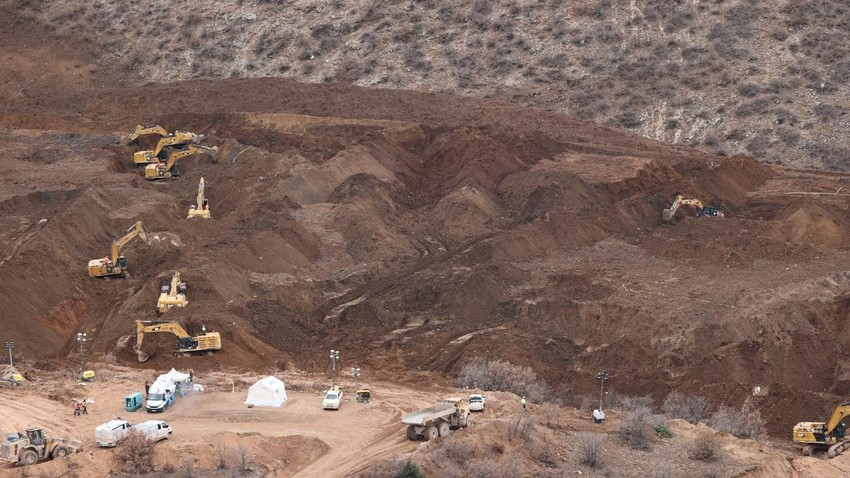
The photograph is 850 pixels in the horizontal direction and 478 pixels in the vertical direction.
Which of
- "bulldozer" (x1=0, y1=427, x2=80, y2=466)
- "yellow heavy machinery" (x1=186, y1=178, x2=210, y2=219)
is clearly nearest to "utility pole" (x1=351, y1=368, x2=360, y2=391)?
"bulldozer" (x1=0, y1=427, x2=80, y2=466)

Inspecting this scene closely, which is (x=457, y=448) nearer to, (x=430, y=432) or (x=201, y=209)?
(x=430, y=432)

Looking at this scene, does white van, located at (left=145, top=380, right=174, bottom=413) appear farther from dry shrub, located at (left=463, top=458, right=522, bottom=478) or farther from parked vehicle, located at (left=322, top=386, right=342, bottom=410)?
dry shrub, located at (left=463, top=458, right=522, bottom=478)

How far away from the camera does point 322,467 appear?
1453 inches

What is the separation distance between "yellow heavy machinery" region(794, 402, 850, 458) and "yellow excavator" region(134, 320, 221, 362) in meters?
21.3

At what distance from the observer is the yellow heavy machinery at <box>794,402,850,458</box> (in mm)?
42000

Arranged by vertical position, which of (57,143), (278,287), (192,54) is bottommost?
(278,287)

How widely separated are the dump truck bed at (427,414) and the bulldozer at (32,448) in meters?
9.56

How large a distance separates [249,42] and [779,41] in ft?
128

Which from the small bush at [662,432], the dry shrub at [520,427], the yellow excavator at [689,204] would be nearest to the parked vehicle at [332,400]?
the dry shrub at [520,427]

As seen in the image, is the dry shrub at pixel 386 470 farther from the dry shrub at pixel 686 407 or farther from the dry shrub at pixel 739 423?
the dry shrub at pixel 686 407

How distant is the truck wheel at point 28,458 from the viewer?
36.1 meters

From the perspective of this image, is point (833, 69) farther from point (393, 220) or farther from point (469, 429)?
point (469, 429)

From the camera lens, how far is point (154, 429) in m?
37.8

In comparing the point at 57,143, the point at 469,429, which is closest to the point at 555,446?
the point at 469,429
